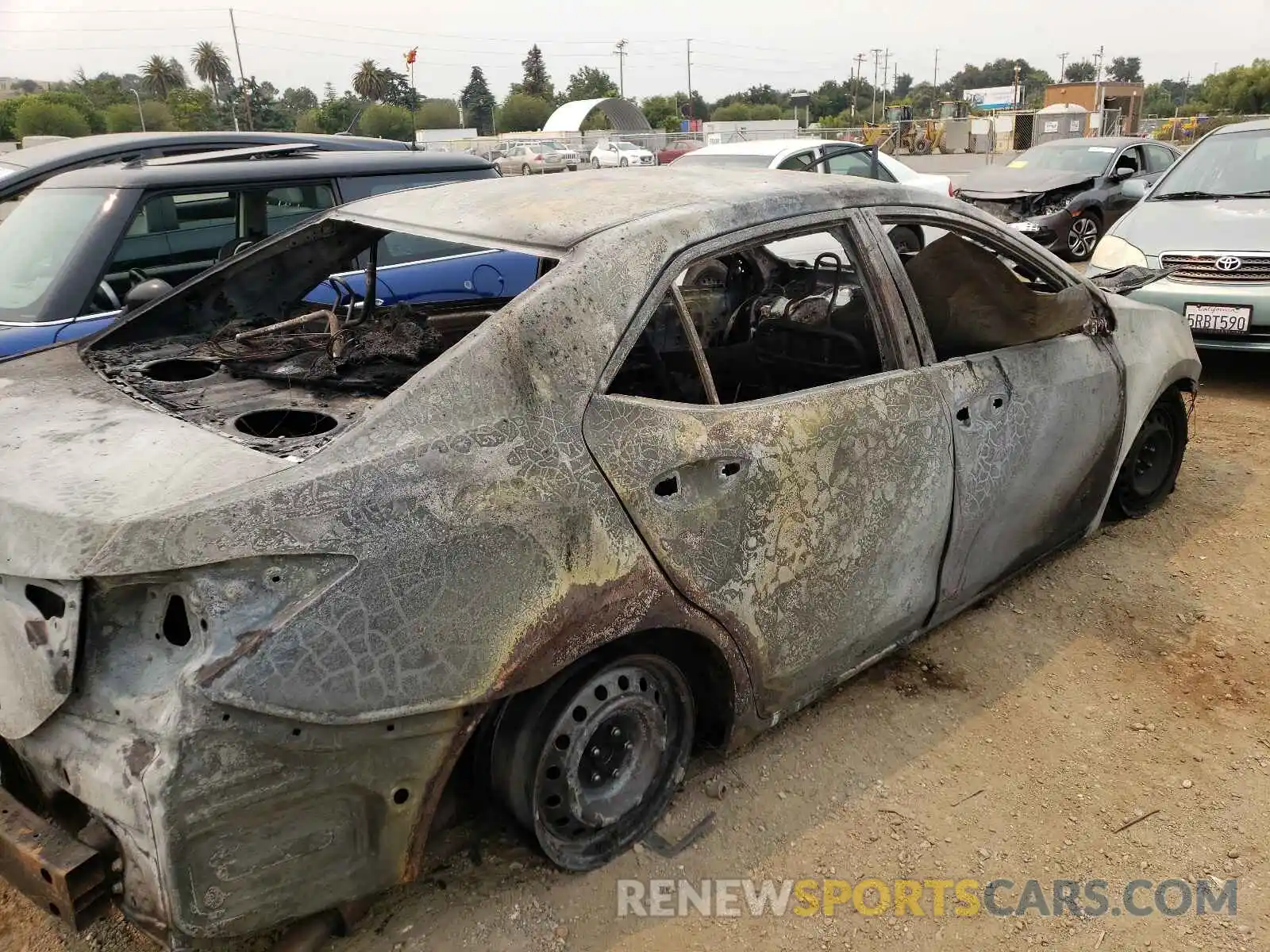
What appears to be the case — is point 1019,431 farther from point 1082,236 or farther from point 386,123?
point 386,123

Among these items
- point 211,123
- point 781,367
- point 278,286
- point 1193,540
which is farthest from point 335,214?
point 211,123

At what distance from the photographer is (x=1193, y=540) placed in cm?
399

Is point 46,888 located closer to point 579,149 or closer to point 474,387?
point 474,387

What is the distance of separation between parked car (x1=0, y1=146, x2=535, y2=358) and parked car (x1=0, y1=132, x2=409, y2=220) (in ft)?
2.13

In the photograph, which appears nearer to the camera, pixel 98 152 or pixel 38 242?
pixel 38 242

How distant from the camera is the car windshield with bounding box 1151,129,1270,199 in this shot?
6.37 meters

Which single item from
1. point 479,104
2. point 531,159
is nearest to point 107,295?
point 531,159

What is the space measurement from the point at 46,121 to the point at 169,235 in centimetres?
5118

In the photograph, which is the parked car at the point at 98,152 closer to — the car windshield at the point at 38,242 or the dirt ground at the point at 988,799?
the car windshield at the point at 38,242

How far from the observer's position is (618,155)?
3431 centimetres

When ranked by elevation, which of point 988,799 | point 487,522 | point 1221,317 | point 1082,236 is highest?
point 487,522

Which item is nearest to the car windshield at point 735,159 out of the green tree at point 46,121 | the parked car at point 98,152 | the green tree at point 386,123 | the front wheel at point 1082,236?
the parked car at point 98,152

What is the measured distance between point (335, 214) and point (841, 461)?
72.4 inches

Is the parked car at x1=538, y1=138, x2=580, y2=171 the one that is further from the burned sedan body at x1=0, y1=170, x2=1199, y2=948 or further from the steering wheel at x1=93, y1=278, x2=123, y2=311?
the burned sedan body at x1=0, y1=170, x2=1199, y2=948
